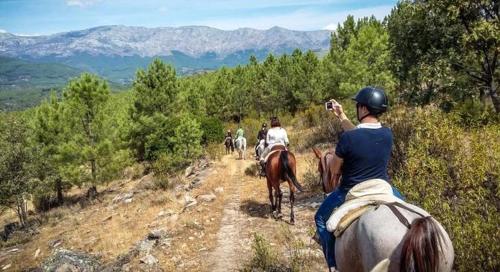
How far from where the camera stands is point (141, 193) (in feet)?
76.1

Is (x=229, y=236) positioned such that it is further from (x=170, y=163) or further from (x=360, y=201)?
(x=170, y=163)

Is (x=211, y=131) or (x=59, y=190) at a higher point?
(x=211, y=131)

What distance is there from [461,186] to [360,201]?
3.25 metres

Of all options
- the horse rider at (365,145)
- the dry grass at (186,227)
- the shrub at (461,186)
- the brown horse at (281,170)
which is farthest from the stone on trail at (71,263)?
the horse rider at (365,145)

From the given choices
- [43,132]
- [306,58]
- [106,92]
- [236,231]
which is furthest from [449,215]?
[306,58]

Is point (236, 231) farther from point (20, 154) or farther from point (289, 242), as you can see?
point (20, 154)

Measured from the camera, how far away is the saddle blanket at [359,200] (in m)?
5.04

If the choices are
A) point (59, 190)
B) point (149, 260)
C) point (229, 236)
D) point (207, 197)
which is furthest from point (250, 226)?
Result: point (59, 190)

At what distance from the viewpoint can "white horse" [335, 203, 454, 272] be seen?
13.0 feet

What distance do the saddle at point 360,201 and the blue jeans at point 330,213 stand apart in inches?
13.9

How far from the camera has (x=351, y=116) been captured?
22672 mm

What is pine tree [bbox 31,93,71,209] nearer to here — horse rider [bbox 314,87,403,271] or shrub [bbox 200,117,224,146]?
shrub [bbox 200,117,224,146]

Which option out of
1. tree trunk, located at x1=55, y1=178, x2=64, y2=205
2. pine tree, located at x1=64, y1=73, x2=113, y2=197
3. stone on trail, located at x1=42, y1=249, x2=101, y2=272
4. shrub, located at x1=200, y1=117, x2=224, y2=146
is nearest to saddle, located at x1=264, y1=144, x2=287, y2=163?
stone on trail, located at x1=42, y1=249, x2=101, y2=272

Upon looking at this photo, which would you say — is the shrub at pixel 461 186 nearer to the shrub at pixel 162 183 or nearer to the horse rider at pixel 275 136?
the horse rider at pixel 275 136
